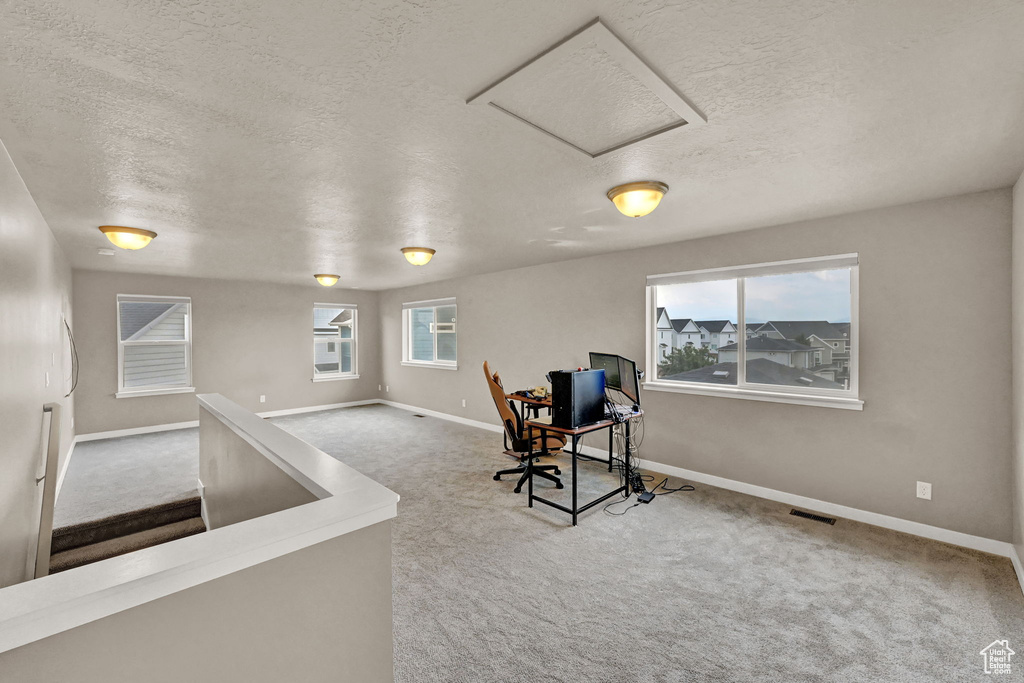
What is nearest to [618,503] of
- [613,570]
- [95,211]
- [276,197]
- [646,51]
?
[613,570]

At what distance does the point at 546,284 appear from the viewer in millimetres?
5363

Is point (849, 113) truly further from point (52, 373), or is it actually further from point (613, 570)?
point (52, 373)

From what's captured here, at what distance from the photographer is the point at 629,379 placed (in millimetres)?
3783

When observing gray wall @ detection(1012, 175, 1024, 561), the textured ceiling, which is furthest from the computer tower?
gray wall @ detection(1012, 175, 1024, 561)

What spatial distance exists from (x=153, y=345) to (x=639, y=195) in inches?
277

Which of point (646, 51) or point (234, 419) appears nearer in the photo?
point (646, 51)

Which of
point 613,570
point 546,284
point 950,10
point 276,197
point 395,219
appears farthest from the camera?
point 546,284

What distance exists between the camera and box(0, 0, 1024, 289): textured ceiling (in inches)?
47.5

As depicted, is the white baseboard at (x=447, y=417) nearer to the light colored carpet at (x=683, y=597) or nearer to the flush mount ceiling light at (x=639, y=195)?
the light colored carpet at (x=683, y=597)

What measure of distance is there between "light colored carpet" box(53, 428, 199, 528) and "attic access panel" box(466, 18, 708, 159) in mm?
4291

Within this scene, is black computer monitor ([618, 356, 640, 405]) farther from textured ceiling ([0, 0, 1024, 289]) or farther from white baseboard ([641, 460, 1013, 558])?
textured ceiling ([0, 0, 1024, 289])

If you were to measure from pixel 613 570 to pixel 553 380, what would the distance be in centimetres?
138

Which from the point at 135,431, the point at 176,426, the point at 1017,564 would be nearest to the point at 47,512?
the point at 135,431

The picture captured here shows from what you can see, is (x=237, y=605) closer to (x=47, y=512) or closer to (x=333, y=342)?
(x=47, y=512)
